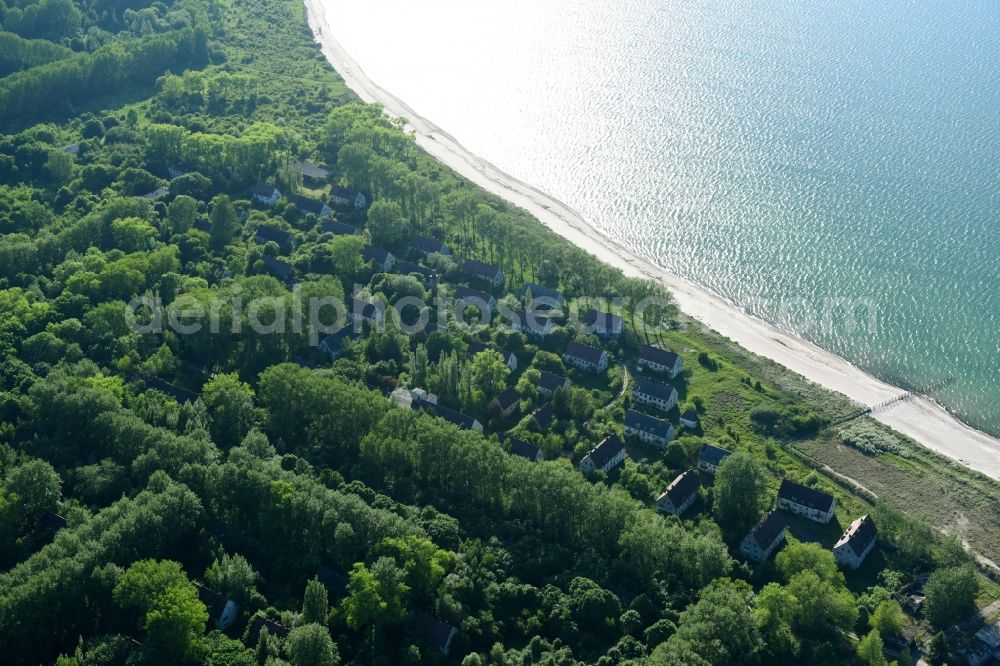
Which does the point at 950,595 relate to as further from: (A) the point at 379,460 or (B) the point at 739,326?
(B) the point at 739,326

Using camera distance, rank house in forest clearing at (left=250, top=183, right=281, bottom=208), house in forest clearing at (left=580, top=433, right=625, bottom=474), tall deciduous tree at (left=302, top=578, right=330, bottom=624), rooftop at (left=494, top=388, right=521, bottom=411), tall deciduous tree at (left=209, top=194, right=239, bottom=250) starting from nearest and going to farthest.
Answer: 1. tall deciduous tree at (left=302, top=578, right=330, bottom=624)
2. house in forest clearing at (left=580, top=433, right=625, bottom=474)
3. rooftop at (left=494, top=388, right=521, bottom=411)
4. tall deciduous tree at (left=209, top=194, right=239, bottom=250)
5. house in forest clearing at (left=250, top=183, right=281, bottom=208)

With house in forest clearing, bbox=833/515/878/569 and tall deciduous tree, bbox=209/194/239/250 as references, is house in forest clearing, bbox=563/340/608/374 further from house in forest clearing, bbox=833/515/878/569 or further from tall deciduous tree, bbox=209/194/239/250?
tall deciduous tree, bbox=209/194/239/250

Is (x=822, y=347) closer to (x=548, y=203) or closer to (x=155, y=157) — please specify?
(x=548, y=203)

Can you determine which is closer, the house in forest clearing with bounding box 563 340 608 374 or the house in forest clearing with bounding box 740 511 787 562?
the house in forest clearing with bounding box 740 511 787 562

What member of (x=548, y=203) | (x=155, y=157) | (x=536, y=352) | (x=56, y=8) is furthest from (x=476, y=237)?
(x=56, y=8)

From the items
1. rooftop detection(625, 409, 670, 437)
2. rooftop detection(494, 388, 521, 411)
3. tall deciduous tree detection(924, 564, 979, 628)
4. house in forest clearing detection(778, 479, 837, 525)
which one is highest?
tall deciduous tree detection(924, 564, 979, 628)

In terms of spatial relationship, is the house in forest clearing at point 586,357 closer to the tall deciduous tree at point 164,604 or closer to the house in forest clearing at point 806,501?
the house in forest clearing at point 806,501

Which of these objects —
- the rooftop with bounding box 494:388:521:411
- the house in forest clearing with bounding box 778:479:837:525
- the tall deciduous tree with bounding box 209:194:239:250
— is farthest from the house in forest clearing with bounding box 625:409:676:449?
the tall deciduous tree with bounding box 209:194:239:250
